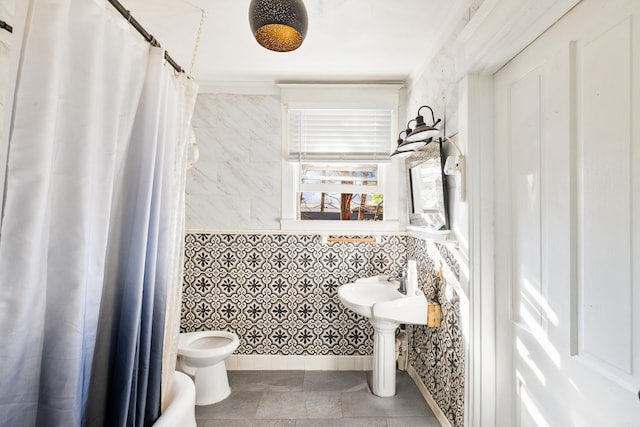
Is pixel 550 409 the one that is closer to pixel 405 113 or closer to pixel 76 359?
pixel 76 359

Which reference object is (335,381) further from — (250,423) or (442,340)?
(442,340)

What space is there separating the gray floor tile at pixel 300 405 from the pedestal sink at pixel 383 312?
1.13 feet

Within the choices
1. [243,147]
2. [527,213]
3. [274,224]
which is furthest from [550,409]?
[243,147]

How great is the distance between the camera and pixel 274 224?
2738mm

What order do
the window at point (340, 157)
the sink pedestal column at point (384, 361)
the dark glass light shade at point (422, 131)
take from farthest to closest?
the window at point (340, 157) → the sink pedestal column at point (384, 361) → the dark glass light shade at point (422, 131)

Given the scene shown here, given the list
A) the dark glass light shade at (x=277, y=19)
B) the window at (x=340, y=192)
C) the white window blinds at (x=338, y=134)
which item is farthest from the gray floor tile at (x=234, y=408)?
the dark glass light shade at (x=277, y=19)

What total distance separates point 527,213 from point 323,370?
2062 mm

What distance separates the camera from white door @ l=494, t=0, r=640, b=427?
92 centimetres

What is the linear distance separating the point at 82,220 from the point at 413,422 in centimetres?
213

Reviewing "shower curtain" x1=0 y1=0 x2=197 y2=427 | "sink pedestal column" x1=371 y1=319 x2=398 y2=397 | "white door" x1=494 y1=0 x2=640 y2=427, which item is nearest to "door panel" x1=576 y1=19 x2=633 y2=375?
"white door" x1=494 y1=0 x2=640 y2=427

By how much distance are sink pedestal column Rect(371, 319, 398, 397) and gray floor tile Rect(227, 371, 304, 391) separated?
0.59 m

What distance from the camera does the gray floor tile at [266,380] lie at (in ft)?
7.95

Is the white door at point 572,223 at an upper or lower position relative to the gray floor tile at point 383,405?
upper

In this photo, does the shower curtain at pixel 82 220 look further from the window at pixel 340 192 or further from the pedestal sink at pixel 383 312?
the window at pixel 340 192
